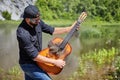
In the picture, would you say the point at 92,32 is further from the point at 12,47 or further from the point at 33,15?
the point at 33,15

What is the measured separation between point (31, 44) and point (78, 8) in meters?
61.7

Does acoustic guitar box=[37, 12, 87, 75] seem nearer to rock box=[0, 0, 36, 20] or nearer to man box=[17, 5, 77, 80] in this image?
man box=[17, 5, 77, 80]

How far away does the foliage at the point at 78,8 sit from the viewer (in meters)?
63.4

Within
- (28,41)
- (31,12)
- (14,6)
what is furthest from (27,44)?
(14,6)

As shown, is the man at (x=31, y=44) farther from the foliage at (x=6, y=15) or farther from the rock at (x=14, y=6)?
the rock at (x=14, y=6)

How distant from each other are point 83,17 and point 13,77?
5509 millimetres

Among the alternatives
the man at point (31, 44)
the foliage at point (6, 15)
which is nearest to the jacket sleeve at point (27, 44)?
the man at point (31, 44)

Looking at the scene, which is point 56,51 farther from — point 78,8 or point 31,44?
point 78,8

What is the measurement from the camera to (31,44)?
20.8ft

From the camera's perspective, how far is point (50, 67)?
254 inches

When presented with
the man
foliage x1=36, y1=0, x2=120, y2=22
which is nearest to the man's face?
the man

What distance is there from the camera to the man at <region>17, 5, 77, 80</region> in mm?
6316

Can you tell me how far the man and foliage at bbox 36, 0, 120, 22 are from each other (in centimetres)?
5494

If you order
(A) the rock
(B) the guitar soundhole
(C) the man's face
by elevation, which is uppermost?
(C) the man's face
